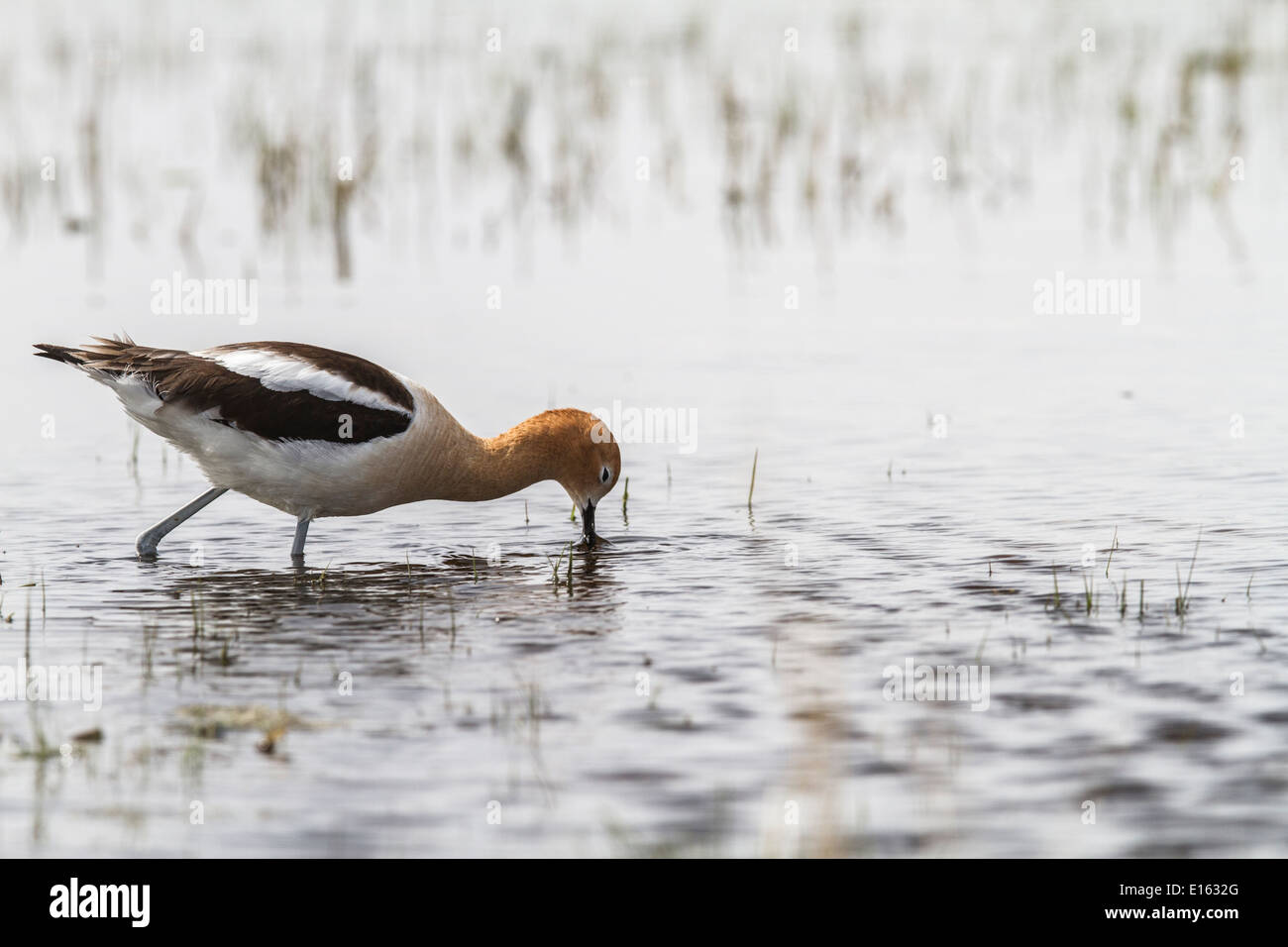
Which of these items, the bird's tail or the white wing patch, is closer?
the white wing patch

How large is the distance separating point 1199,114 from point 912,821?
16.6m

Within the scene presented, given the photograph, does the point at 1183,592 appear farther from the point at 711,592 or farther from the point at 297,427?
the point at 297,427

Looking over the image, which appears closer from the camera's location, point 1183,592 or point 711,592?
point 1183,592

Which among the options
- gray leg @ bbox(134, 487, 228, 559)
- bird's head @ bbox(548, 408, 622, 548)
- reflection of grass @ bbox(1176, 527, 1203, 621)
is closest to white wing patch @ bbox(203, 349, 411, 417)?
gray leg @ bbox(134, 487, 228, 559)

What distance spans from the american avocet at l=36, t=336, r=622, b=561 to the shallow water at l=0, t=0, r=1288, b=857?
0.35 meters

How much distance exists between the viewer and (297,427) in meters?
9.18

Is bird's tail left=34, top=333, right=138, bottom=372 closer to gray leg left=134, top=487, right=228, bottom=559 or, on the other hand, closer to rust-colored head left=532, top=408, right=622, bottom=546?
gray leg left=134, top=487, right=228, bottom=559

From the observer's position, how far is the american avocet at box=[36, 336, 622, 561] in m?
9.19

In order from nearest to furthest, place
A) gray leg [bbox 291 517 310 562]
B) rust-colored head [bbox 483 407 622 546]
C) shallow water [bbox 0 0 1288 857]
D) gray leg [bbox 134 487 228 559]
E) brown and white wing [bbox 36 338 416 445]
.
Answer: shallow water [bbox 0 0 1288 857]
brown and white wing [bbox 36 338 416 445]
gray leg [bbox 291 517 310 562]
gray leg [bbox 134 487 228 559]
rust-colored head [bbox 483 407 622 546]

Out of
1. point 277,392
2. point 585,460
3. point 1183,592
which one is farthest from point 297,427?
point 1183,592

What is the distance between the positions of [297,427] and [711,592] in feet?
7.31

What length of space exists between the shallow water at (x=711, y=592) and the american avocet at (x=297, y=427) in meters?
0.35

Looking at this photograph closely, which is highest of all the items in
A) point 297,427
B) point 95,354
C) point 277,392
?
point 95,354

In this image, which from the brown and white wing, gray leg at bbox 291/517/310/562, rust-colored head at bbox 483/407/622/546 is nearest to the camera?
the brown and white wing
